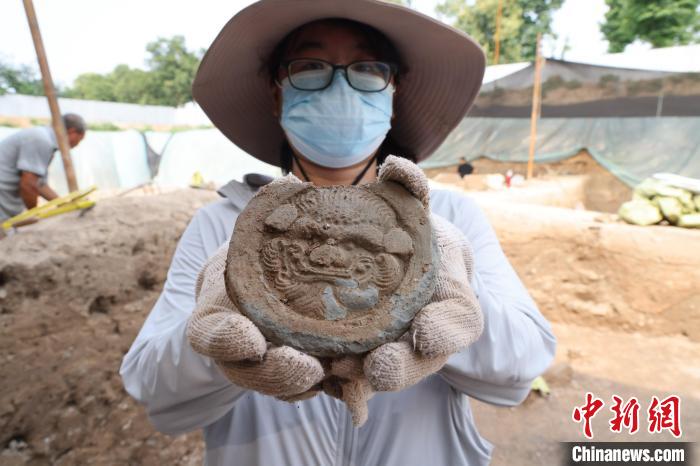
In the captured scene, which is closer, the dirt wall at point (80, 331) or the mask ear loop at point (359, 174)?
the mask ear loop at point (359, 174)

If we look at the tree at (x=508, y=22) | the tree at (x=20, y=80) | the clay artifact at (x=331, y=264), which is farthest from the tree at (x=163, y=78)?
the clay artifact at (x=331, y=264)

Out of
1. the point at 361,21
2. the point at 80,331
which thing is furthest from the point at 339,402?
the point at 80,331

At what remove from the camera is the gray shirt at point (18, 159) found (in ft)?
14.4

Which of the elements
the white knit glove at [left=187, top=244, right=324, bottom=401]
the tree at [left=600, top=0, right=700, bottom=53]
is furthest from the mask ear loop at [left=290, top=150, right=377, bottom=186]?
the tree at [left=600, top=0, right=700, bottom=53]

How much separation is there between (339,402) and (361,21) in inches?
55.4

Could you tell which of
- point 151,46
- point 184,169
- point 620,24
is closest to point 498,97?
point 184,169

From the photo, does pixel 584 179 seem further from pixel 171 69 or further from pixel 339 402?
pixel 171 69

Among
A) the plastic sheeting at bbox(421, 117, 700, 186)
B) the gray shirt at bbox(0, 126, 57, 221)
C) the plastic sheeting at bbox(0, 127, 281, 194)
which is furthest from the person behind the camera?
the plastic sheeting at bbox(0, 127, 281, 194)

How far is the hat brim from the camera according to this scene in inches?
69.0

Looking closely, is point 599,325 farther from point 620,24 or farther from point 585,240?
point 620,24

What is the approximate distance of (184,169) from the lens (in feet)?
50.9

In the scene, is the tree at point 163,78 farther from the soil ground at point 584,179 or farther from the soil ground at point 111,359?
the soil ground at point 111,359

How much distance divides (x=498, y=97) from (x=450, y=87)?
10976mm

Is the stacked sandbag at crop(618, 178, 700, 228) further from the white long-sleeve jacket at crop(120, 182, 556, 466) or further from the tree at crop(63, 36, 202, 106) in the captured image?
the tree at crop(63, 36, 202, 106)
